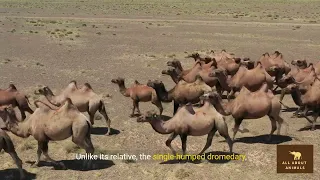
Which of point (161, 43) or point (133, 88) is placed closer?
point (133, 88)

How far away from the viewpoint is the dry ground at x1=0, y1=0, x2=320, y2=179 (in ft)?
37.1

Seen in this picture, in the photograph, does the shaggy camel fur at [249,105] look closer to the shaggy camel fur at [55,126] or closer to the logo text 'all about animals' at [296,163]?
the logo text 'all about animals' at [296,163]

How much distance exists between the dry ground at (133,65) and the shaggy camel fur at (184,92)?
52.8 inches

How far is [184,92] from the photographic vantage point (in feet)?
49.4

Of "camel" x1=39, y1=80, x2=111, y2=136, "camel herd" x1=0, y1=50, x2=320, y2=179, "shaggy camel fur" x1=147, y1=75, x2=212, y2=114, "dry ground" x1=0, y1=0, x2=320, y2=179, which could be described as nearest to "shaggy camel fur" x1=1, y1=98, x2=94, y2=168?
"camel herd" x1=0, y1=50, x2=320, y2=179

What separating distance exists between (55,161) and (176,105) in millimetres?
5476

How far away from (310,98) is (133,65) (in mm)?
14553

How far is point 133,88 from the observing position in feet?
53.5

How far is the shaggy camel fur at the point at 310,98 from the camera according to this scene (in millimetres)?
14133

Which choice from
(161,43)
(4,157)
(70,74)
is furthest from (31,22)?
(4,157)

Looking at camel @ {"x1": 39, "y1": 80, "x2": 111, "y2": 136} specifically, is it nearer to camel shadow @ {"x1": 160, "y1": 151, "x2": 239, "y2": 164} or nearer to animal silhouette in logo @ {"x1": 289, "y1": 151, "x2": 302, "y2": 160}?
camel shadow @ {"x1": 160, "y1": 151, "x2": 239, "y2": 164}

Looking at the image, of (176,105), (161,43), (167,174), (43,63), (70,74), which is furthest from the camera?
(161,43)

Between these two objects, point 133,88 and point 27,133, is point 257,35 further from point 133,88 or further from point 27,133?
point 27,133

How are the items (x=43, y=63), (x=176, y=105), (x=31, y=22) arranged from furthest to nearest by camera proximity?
(x=31, y=22) → (x=43, y=63) → (x=176, y=105)
